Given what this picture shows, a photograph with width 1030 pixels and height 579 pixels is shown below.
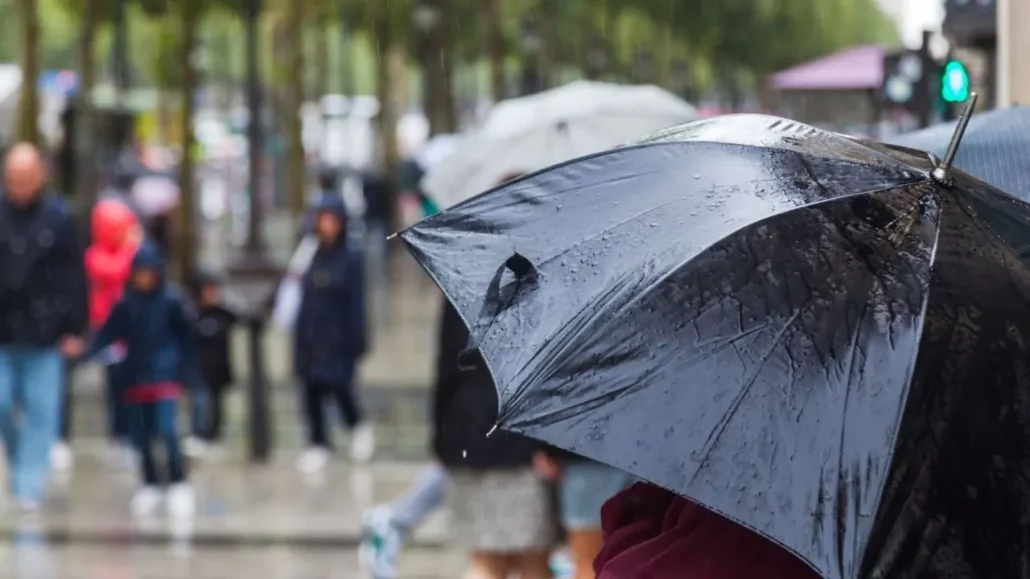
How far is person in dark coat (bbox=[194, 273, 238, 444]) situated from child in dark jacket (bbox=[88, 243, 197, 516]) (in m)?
1.91

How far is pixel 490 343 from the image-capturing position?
10.3 ft

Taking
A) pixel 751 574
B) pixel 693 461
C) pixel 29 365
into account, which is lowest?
pixel 29 365

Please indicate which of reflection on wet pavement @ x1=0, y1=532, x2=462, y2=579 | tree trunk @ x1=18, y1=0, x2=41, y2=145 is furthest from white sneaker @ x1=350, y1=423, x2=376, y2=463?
tree trunk @ x1=18, y1=0, x2=41, y2=145

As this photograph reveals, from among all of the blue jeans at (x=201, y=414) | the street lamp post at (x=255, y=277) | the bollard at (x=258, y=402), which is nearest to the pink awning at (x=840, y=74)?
the street lamp post at (x=255, y=277)

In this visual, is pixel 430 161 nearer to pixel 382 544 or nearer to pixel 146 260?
pixel 146 260

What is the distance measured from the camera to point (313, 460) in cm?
1260

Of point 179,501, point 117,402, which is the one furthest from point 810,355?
point 117,402

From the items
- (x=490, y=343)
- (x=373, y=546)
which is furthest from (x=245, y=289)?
(x=490, y=343)

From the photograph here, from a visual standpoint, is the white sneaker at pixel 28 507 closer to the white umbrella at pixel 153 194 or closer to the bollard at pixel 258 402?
the bollard at pixel 258 402

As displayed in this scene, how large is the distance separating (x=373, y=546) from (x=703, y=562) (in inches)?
208

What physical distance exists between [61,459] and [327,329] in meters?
1.89

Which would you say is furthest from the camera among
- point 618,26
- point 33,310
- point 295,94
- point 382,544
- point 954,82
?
point 618,26

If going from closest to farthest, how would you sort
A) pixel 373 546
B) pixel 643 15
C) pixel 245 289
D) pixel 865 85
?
pixel 373 546 < pixel 245 289 < pixel 865 85 < pixel 643 15

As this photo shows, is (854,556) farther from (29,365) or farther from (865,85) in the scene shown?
(865,85)
